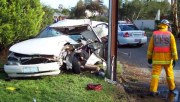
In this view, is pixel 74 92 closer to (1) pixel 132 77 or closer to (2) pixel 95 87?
(2) pixel 95 87

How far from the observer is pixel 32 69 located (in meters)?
9.39

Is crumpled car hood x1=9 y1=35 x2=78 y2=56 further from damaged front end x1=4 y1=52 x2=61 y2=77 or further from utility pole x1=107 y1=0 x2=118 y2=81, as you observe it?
utility pole x1=107 y1=0 x2=118 y2=81

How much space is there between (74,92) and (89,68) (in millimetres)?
2325

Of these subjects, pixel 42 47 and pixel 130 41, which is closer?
pixel 42 47

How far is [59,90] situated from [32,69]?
1017 mm

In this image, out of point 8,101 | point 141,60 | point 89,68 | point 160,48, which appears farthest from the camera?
point 141,60

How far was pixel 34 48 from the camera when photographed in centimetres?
982

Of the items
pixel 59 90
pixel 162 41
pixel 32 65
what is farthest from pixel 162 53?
pixel 32 65

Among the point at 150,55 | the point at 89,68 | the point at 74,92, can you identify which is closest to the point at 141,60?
the point at 89,68

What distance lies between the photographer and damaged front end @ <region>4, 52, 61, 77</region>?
939 centimetres

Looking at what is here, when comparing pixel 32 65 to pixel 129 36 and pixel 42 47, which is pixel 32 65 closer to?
pixel 42 47

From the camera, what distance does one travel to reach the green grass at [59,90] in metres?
8.16

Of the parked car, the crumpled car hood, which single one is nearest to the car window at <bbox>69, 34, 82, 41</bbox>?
the crumpled car hood

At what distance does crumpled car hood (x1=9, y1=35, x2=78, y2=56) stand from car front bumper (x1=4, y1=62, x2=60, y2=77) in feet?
1.19
